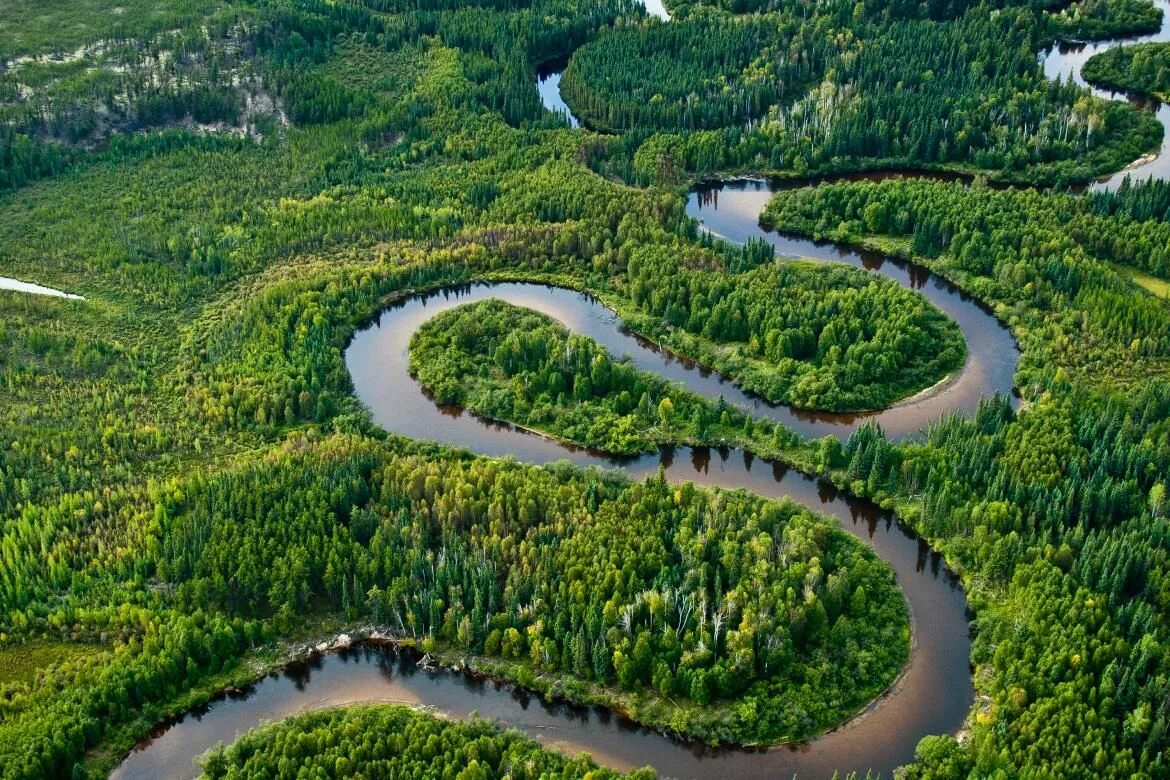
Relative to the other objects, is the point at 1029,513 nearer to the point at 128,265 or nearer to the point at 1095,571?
the point at 1095,571

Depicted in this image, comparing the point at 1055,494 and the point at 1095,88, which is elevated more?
the point at 1095,88

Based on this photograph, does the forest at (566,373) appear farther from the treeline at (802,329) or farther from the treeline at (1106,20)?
the treeline at (1106,20)

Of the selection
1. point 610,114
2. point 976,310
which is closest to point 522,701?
point 976,310

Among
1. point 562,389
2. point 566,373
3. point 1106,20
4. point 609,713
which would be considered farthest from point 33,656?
point 1106,20

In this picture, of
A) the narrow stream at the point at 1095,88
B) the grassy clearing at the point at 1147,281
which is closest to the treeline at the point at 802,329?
the grassy clearing at the point at 1147,281

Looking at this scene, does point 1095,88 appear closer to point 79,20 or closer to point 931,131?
point 931,131

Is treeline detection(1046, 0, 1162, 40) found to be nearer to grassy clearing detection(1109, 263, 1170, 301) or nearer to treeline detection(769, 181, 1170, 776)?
treeline detection(769, 181, 1170, 776)
